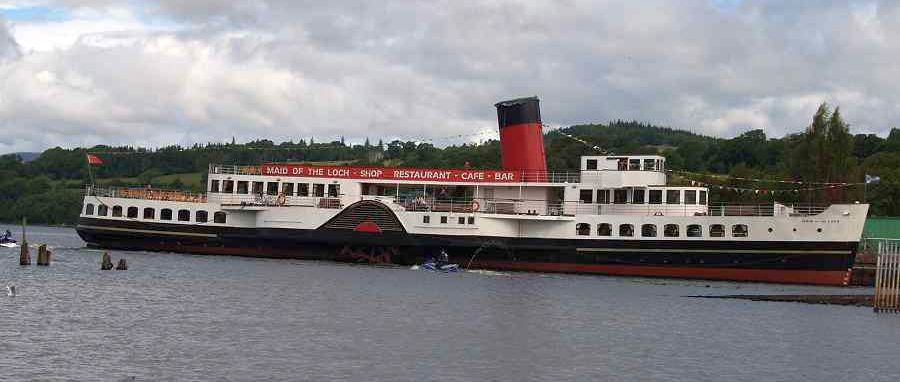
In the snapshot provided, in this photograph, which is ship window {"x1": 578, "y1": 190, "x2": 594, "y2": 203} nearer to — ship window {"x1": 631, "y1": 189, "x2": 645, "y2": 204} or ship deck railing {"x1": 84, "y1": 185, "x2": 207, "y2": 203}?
ship window {"x1": 631, "y1": 189, "x2": 645, "y2": 204}

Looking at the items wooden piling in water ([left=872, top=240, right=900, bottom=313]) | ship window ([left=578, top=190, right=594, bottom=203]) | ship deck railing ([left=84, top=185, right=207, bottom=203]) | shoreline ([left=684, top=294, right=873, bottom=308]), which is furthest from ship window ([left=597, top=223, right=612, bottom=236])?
ship deck railing ([left=84, top=185, right=207, bottom=203])

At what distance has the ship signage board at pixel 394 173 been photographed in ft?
206

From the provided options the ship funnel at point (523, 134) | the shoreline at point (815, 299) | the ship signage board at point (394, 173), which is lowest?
the shoreline at point (815, 299)

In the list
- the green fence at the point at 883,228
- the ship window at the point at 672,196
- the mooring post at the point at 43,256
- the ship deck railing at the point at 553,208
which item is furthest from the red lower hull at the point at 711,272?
the mooring post at the point at 43,256

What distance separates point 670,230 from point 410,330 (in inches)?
961

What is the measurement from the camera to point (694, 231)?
59125mm

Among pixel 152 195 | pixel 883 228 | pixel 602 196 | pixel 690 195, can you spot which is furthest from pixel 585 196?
pixel 152 195

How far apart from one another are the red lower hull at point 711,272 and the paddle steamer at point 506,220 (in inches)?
2.3

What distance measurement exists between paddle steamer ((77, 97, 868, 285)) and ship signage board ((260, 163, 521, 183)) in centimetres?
5

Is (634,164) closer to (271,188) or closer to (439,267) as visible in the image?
(439,267)

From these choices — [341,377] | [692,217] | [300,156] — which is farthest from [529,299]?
[300,156]

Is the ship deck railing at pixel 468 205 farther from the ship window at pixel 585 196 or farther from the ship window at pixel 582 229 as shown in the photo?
the ship window at pixel 582 229

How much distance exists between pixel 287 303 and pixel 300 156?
143 metres

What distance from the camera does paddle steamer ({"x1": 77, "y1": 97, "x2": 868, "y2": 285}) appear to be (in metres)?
57.9
